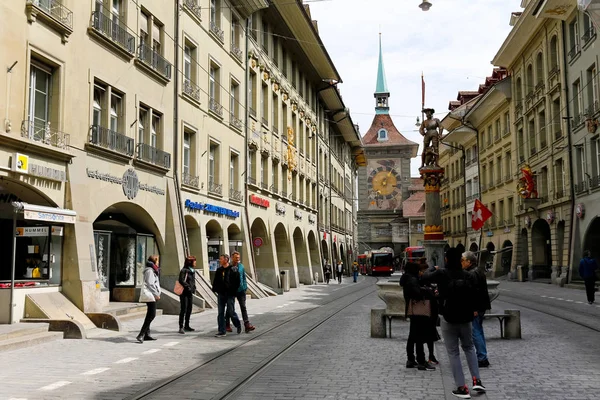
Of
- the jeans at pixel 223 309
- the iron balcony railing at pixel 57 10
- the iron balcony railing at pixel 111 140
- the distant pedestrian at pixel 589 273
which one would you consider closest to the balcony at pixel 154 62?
the iron balcony railing at pixel 111 140

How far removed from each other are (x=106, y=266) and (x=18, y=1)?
7.96m

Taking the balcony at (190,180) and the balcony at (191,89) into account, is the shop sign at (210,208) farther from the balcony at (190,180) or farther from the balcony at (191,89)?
the balcony at (191,89)

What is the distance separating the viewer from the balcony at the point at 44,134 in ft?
44.1

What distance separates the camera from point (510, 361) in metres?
9.90

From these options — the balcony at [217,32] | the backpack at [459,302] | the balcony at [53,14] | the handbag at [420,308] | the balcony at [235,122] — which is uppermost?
the balcony at [217,32]

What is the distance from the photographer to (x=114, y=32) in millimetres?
17734

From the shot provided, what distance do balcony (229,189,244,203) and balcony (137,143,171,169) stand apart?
691 centimetres

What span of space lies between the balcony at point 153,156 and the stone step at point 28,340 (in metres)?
7.22

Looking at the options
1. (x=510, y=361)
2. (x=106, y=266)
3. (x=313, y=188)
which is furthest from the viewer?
(x=313, y=188)

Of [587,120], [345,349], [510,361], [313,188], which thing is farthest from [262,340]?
[313,188]

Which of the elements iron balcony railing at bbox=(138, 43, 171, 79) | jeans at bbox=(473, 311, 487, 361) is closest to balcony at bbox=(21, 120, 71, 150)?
iron balcony railing at bbox=(138, 43, 171, 79)

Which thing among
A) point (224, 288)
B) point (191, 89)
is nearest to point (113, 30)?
point (191, 89)

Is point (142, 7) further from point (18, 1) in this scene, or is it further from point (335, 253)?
point (335, 253)

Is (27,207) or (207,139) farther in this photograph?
(207,139)
